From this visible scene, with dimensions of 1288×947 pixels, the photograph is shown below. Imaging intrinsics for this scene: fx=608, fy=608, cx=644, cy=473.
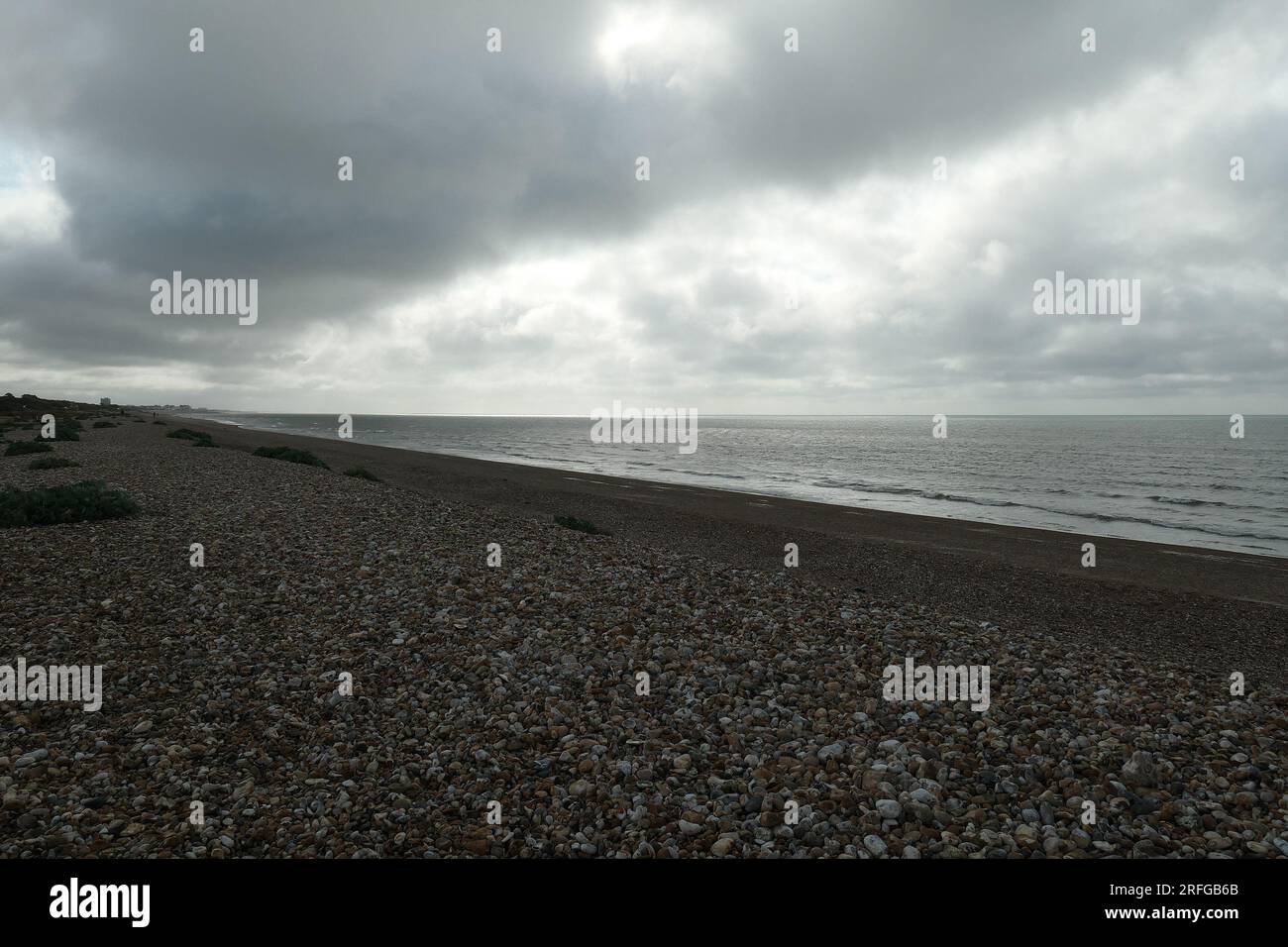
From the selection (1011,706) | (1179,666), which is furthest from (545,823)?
(1179,666)

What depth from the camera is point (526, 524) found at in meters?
19.9

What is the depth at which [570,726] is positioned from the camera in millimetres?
7547

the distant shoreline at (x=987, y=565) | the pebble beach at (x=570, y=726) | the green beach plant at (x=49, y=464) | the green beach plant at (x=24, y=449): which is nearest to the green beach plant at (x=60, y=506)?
the pebble beach at (x=570, y=726)

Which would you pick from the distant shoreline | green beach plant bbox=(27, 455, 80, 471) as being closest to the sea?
the distant shoreline

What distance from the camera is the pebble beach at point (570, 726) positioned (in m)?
5.61

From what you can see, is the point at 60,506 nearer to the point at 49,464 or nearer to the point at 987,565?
the point at 49,464
